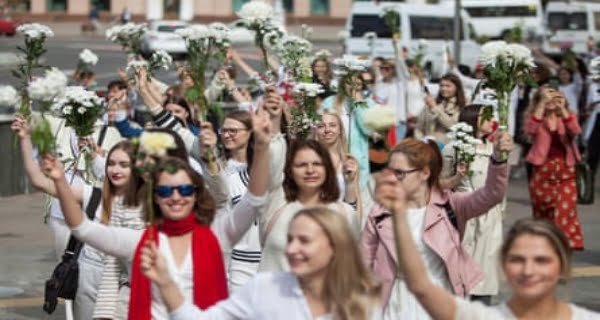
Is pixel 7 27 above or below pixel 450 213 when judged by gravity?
above

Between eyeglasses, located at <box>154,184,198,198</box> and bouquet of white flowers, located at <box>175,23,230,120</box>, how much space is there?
2.91m

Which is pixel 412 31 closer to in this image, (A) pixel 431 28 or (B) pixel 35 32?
(A) pixel 431 28

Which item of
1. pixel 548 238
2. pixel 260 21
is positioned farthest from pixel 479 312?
pixel 260 21

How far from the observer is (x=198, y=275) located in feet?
22.8

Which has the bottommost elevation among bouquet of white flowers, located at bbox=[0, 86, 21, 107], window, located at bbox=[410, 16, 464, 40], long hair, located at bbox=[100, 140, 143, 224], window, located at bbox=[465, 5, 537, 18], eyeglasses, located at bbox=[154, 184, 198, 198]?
long hair, located at bbox=[100, 140, 143, 224]

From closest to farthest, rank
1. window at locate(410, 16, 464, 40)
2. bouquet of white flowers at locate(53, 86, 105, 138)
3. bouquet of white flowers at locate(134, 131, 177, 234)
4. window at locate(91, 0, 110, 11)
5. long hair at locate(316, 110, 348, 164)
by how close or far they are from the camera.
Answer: bouquet of white flowers at locate(134, 131, 177, 234)
bouquet of white flowers at locate(53, 86, 105, 138)
long hair at locate(316, 110, 348, 164)
window at locate(410, 16, 464, 40)
window at locate(91, 0, 110, 11)

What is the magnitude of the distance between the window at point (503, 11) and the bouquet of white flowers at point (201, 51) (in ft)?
164

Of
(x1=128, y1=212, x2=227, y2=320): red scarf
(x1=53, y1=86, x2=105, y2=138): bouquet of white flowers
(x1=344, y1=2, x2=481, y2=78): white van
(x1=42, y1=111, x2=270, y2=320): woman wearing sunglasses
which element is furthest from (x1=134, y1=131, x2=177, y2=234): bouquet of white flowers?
(x1=344, y1=2, x2=481, y2=78): white van

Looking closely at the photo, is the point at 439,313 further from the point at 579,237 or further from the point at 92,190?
the point at 579,237

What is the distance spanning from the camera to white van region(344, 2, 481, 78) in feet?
132

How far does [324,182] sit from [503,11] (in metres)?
55.0

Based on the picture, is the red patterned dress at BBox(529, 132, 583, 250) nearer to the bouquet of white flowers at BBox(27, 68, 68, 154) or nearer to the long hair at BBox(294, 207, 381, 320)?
the bouquet of white flowers at BBox(27, 68, 68, 154)

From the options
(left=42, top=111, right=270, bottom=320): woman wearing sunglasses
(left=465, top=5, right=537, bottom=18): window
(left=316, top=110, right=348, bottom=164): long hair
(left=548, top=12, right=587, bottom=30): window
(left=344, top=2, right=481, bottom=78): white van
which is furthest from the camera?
(left=465, top=5, right=537, bottom=18): window

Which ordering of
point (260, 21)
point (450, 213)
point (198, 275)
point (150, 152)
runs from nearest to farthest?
point (150, 152), point (198, 275), point (450, 213), point (260, 21)
